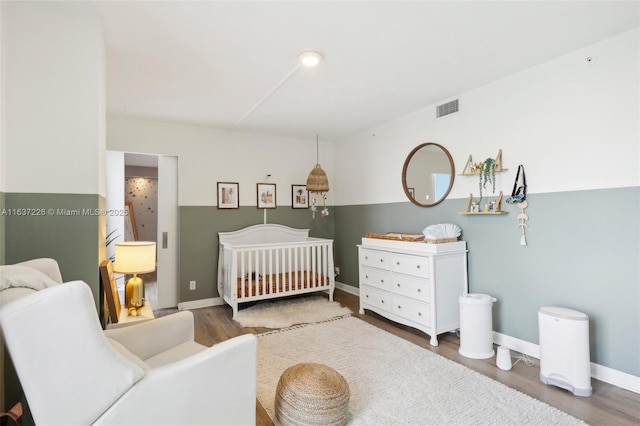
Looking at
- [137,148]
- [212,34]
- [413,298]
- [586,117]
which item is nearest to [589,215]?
[586,117]

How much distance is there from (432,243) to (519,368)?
3.85 feet

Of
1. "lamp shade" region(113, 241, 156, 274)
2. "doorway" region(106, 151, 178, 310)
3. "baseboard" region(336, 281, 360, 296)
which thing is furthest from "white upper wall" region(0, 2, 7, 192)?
"baseboard" region(336, 281, 360, 296)

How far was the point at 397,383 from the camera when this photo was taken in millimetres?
2205

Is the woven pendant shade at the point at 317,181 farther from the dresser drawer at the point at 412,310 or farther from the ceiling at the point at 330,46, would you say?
the dresser drawer at the point at 412,310

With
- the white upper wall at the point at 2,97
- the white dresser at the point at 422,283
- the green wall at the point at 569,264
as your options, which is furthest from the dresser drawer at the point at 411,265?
the white upper wall at the point at 2,97

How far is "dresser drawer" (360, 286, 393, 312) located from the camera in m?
3.39

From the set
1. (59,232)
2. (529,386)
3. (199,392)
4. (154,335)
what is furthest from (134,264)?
(529,386)

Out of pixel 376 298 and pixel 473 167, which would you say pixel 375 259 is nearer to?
pixel 376 298

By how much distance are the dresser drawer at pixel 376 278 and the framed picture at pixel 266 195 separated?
1768mm

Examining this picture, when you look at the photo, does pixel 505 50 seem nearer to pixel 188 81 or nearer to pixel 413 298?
pixel 413 298

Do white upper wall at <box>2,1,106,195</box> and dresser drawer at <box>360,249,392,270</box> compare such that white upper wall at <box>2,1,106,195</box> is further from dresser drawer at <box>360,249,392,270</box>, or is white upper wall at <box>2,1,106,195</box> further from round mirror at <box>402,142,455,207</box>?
round mirror at <box>402,142,455,207</box>

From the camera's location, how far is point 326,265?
4367 millimetres

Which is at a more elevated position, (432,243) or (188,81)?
(188,81)

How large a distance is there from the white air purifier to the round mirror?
1.55 meters
